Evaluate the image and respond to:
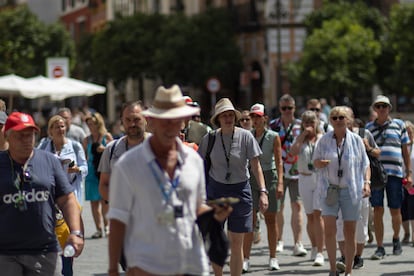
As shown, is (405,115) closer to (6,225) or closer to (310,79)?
(310,79)

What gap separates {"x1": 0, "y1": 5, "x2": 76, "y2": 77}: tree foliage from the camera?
193 ft

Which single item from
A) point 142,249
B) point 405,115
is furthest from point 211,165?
point 405,115

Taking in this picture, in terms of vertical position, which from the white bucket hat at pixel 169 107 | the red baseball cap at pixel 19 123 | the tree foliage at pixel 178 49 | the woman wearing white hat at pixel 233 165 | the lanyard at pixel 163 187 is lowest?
the tree foliage at pixel 178 49

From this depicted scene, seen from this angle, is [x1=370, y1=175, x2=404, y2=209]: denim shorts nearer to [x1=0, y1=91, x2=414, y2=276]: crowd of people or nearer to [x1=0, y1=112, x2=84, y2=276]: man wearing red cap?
[x1=0, y1=91, x2=414, y2=276]: crowd of people

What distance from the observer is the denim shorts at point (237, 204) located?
454 inches

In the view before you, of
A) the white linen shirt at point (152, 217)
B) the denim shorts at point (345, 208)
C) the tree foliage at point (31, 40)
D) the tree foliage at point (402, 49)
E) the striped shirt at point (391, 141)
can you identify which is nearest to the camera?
the white linen shirt at point (152, 217)

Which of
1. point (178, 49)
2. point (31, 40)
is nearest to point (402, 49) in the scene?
point (178, 49)

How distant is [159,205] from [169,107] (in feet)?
1.92

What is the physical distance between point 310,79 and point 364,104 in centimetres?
852

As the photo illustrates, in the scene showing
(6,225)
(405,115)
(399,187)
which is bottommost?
(405,115)

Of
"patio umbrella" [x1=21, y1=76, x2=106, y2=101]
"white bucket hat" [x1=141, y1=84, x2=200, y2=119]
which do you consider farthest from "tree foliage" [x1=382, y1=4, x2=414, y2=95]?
"white bucket hat" [x1=141, y1=84, x2=200, y2=119]

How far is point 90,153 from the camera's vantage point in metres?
17.4

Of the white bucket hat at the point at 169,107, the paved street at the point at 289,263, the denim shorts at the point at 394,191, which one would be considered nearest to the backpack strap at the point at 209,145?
the paved street at the point at 289,263

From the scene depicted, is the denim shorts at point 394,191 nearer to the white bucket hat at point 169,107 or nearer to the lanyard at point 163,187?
the white bucket hat at point 169,107
